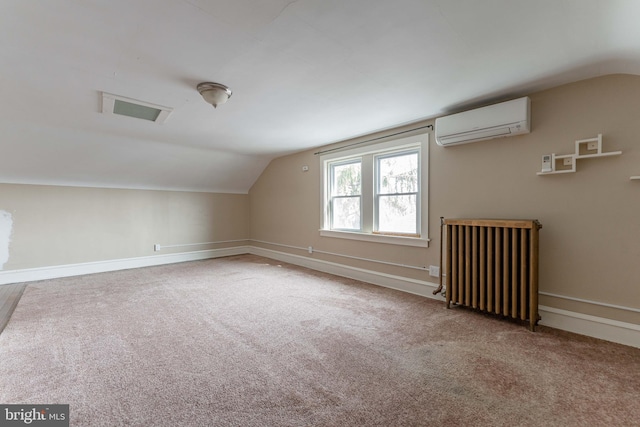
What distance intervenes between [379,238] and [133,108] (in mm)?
3406

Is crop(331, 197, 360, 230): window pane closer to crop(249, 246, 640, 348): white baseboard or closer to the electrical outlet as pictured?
crop(249, 246, 640, 348): white baseboard

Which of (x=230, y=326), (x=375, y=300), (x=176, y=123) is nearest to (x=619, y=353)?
(x=375, y=300)

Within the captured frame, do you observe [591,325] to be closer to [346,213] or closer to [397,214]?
[397,214]

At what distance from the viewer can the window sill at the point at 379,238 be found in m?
3.43

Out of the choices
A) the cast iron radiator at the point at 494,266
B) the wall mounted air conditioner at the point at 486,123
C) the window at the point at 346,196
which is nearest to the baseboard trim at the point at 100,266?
the window at the point at 346,196

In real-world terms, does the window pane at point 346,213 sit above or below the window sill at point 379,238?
above

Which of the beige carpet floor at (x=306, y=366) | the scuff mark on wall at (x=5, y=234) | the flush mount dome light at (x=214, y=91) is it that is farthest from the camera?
the scuff mark on wall at (x=5, y=234)

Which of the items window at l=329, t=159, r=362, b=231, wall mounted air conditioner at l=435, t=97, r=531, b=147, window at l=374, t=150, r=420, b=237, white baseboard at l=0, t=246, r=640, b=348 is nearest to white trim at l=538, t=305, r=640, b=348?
white baseboard at l=0, t=246, r=640, b=348

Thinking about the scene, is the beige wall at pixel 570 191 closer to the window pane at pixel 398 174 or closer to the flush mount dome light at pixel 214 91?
the window pane at pixel 398 174

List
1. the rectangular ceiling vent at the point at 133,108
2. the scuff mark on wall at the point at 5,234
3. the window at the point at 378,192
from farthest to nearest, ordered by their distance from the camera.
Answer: the scuff mark on wall at the point at 5,234, the window at the point at 378,192, the rectangular ceiling vent at the point at 133,108

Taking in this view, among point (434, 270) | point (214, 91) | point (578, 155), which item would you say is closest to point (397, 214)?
point (434, 270)

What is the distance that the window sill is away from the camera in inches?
135

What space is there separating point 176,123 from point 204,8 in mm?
2312

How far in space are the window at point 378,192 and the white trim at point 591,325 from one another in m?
1.34
